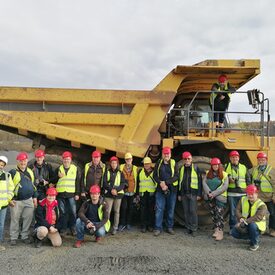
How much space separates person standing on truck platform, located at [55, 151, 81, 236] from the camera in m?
5.48

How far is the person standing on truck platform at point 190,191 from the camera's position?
5.74 metres

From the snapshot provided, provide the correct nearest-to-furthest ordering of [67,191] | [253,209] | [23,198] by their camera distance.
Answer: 1. [253,209]
2. [23,198]
3. [67,191]

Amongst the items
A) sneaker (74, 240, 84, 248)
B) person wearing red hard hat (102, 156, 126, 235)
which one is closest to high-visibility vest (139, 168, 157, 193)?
person wearing red hard hat (102, 156, 126, 235)

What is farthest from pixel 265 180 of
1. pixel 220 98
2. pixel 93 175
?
pixel 93 175

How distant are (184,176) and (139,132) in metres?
1.17

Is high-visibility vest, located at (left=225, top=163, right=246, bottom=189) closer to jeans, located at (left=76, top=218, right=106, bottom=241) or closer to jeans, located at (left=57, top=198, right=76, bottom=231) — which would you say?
jeans, located at (left=76, top=218, right=106, bottom=241)

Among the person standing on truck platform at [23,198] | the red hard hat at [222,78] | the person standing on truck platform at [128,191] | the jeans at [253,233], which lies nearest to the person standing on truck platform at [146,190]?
the person standing on truck platform at [128,191]

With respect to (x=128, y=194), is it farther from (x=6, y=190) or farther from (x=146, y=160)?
(x=6, y=190)

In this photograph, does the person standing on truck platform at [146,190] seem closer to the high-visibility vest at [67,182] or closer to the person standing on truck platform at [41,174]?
the high-visibility vest at [67,182]

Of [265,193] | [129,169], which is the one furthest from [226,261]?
[129,169]

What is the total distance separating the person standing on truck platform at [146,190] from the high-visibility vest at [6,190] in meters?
2.22

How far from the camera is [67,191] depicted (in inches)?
216

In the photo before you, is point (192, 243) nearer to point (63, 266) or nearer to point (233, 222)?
point (233, 222)

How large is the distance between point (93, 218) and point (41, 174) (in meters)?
1.22
